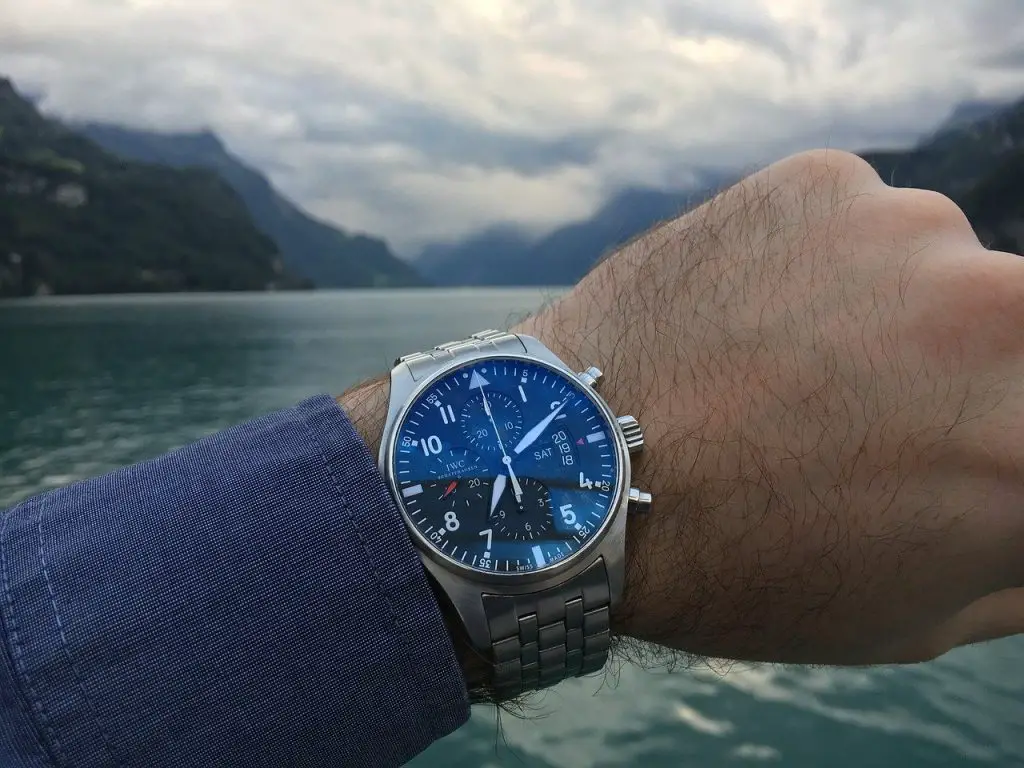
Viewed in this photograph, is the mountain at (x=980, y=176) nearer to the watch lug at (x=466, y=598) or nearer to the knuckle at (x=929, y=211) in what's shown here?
the knuckle at (x=929, y=211)

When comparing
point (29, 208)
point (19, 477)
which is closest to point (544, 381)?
point (19, 477)

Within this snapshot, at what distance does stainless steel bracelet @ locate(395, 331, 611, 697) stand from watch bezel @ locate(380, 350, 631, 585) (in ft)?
0.14

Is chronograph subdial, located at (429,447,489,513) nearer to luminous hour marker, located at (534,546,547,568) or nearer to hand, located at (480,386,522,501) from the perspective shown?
hand, located at (480,386,522,501)

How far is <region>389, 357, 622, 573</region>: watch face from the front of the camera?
62.3 inches

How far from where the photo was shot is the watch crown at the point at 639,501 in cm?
170

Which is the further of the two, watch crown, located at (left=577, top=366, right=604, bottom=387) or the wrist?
watch crown, located at (left=577, top=366, right=604, bottom=387)

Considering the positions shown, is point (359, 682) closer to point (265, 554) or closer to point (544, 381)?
point (265, 554)

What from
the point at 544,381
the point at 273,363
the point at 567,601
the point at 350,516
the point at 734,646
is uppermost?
the point at 544,381

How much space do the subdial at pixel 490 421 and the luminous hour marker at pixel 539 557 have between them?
0.76ft

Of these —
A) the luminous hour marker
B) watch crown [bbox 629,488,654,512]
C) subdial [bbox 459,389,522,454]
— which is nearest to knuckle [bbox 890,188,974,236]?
watch crown [bbox 629,488,654,512]

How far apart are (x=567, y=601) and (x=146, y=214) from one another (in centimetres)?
14052

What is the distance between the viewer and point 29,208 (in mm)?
111812

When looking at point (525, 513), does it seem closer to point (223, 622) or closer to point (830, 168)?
point (223, 622)

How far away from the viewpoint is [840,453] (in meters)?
1.69
